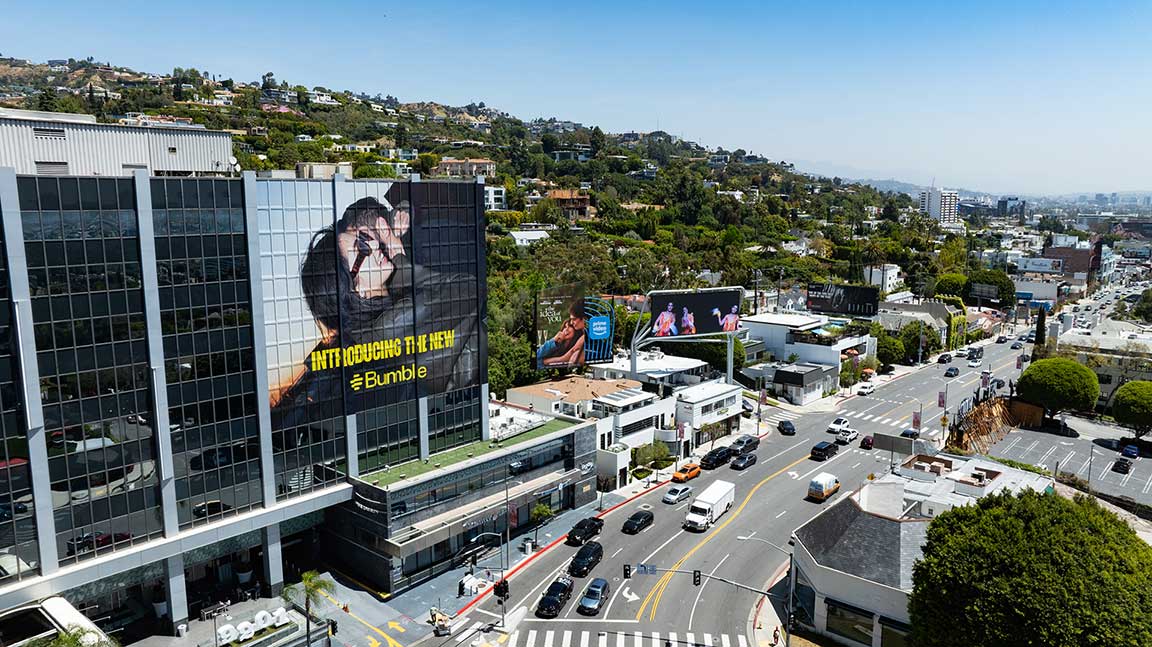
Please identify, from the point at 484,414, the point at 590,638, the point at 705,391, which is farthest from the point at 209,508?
the point at 705,391

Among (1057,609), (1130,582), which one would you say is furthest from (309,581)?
(1130,582)

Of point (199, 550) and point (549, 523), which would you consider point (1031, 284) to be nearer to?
point (549, 523)

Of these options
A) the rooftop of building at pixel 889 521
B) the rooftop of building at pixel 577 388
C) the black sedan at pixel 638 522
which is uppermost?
the rooftop of building at pixel 577 388

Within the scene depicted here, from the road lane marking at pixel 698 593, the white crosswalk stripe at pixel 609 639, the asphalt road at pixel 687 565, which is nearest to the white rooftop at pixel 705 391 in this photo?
the asphalt road at pixel 687 565

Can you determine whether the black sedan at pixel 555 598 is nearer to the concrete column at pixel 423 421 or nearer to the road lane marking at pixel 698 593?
the road lane marking at pixel 698 593

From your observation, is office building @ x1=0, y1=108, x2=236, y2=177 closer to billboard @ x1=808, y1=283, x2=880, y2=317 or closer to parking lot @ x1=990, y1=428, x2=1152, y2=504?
parking lot @ x1=990, y1=428, x2=1152, y2=504

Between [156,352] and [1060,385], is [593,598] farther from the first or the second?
[1060,385]
